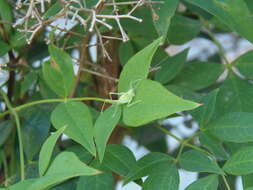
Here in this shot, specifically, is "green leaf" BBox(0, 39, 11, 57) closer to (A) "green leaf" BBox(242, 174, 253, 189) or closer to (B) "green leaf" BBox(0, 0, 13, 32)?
(B) "green leaf" BBox(0, 0, 13, 32)

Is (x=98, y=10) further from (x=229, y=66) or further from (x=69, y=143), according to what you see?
(x=69, y=143)

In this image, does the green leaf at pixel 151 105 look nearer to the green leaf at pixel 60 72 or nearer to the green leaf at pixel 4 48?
the green leaf at pixel 60 72

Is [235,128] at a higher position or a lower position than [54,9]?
lower

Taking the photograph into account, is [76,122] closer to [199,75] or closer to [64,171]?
Result: [64,171]

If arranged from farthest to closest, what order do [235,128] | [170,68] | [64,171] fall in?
[170,68] → [235,128] → [64,171]

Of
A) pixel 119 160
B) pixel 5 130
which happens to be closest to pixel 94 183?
pixel 119 160

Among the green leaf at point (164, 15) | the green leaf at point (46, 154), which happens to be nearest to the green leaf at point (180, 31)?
the green leaf at point (164, 15)

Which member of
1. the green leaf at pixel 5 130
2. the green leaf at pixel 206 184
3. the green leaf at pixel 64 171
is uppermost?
the green leaf at pixel 64 171
